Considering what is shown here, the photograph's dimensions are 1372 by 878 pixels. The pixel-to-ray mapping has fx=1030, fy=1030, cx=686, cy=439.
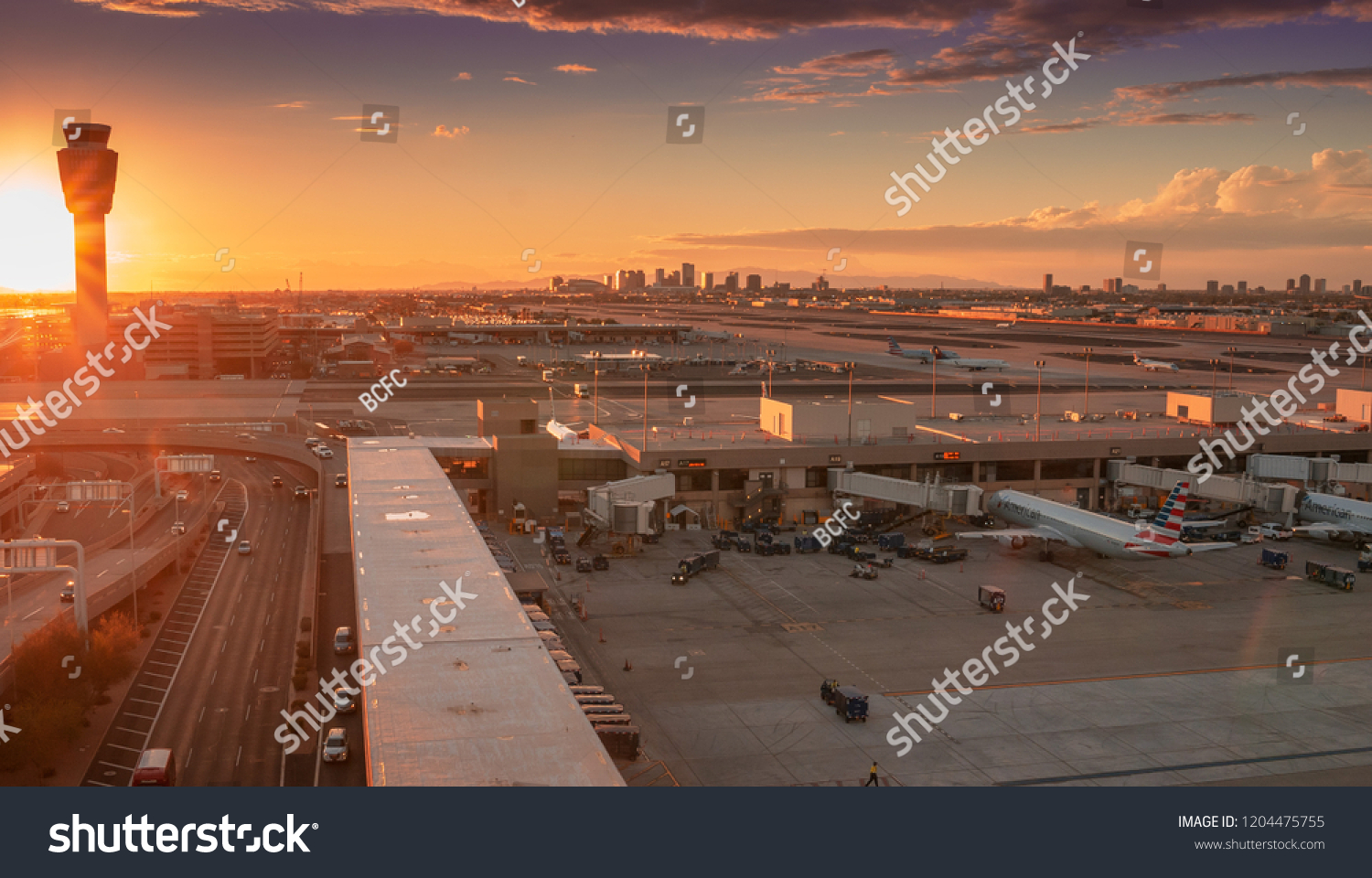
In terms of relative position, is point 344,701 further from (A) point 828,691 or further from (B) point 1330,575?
(B) point 1330,575

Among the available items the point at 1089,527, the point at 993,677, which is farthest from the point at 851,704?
the point at 1089,527

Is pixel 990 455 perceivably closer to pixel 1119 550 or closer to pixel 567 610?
pixel 1119 550

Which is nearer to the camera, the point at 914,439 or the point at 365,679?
the point at 365,679

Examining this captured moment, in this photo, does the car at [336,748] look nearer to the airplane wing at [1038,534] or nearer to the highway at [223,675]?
the highway at [223,675]

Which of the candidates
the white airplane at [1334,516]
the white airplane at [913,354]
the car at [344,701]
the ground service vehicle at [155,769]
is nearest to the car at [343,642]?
the car at [344,701]

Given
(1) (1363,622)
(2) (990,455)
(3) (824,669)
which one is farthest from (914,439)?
(3) (824,669)
